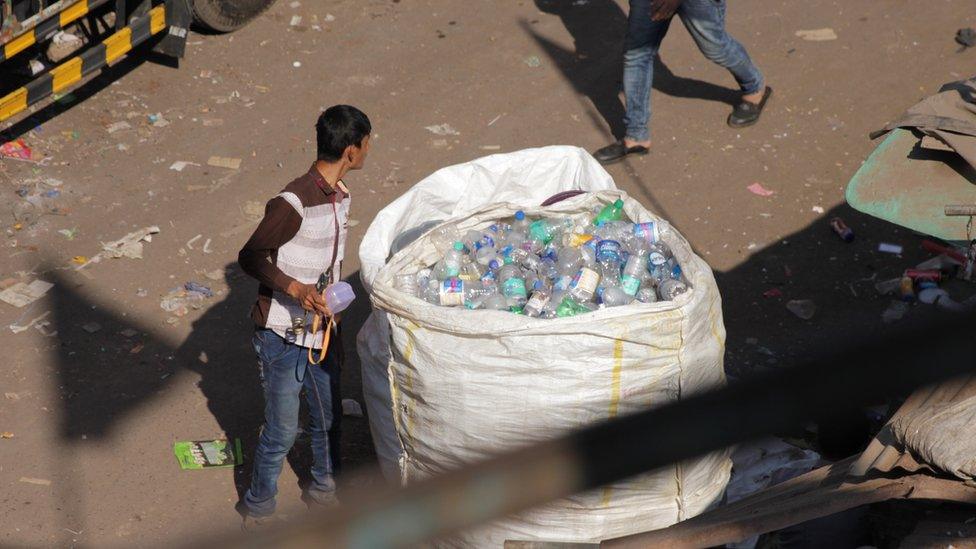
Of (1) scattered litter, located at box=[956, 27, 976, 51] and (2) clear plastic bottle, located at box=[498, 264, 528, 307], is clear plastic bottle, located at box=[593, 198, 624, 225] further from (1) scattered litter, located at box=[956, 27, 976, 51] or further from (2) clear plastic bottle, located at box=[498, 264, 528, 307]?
(1) scattered litter, located at box=[956, 27, 976, 51]

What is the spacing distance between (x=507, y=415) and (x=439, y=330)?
1.11ft

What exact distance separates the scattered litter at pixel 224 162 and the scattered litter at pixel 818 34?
381 cm

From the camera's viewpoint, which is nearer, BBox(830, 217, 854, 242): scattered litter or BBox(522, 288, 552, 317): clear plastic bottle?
BBox(522, 288, 552, 317): clear plastic bottle

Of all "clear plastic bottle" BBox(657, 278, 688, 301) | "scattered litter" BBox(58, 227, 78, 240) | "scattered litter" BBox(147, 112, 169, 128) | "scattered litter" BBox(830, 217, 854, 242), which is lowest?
"scattered litter" BBox(147, 112, 169, 128)

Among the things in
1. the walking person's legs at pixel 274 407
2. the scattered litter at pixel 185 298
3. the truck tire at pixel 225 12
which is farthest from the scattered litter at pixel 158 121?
the walking person's legs at pixel 274 407

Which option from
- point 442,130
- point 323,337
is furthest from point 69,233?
point 323,337

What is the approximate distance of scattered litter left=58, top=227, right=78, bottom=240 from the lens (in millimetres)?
5451

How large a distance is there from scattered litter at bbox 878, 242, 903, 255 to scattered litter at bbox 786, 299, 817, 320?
1.83 ft

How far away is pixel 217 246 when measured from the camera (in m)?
5.40

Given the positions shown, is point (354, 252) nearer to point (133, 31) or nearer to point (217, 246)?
point (217, 246)

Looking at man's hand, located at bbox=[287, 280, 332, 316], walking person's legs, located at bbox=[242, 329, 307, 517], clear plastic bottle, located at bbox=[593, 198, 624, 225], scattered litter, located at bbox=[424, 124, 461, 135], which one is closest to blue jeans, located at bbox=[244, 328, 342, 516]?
walking person's legs, located at bbox=[242, 329, 307, 517]

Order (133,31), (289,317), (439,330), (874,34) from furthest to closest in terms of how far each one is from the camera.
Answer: (874,34)
(133,31)
(289,317)
(439,330)

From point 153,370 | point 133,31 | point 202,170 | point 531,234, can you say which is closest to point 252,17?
point 133,31

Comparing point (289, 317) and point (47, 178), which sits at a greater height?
point (289, 317)
